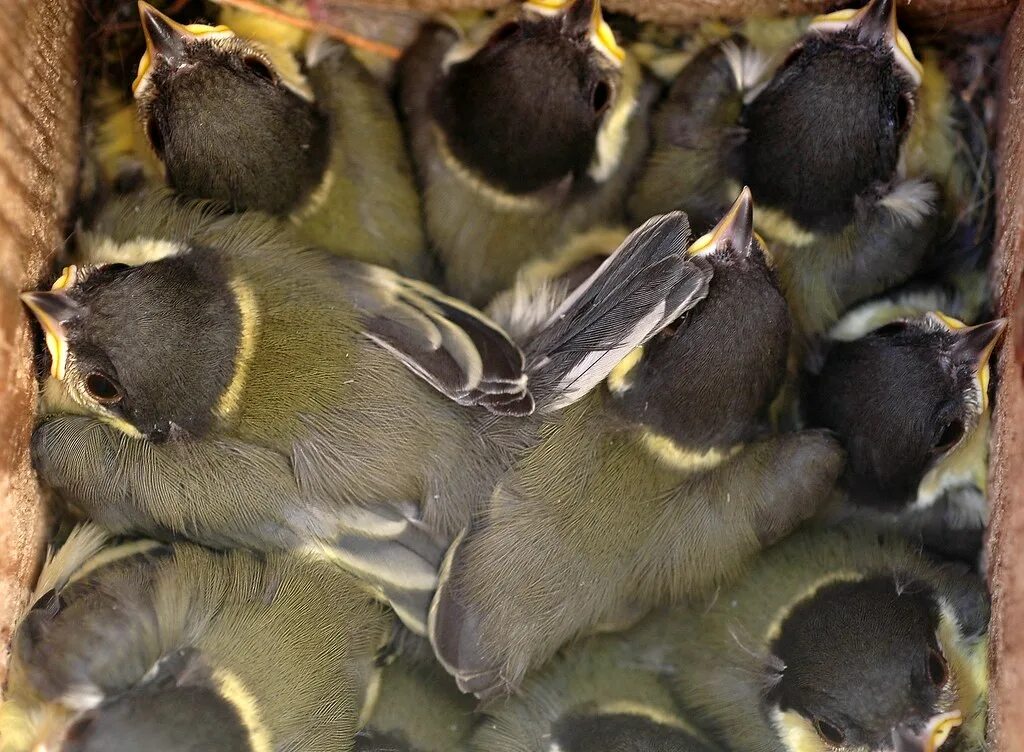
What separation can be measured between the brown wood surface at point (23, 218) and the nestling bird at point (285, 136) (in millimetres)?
141

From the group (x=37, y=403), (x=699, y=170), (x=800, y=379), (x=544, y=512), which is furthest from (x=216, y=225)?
Answer: (x=800, y=379)

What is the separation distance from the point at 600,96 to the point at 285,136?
52cm

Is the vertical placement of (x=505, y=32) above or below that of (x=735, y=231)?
above

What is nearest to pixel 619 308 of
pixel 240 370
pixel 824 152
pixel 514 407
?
pixel 514 407

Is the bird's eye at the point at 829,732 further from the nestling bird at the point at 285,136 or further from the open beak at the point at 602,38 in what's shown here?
the open beak at the point at 602,38

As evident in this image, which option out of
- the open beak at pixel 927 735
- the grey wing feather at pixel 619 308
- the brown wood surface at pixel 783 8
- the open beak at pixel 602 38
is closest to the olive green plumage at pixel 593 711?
the open beak at pixel 927 735

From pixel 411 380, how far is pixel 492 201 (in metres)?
0.36

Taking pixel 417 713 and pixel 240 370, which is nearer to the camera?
pixel 240 370

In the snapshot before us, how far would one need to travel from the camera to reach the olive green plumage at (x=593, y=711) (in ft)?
5.32

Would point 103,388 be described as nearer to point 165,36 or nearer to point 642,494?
point 165,36

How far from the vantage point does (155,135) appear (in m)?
1.67

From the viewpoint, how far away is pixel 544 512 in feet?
5.18

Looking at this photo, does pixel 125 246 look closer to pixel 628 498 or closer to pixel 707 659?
pixel 628 498

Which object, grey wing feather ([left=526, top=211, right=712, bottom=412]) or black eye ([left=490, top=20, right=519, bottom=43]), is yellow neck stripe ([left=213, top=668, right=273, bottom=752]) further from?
black eye ([left=490, top=20, right=519, bottom=43])
